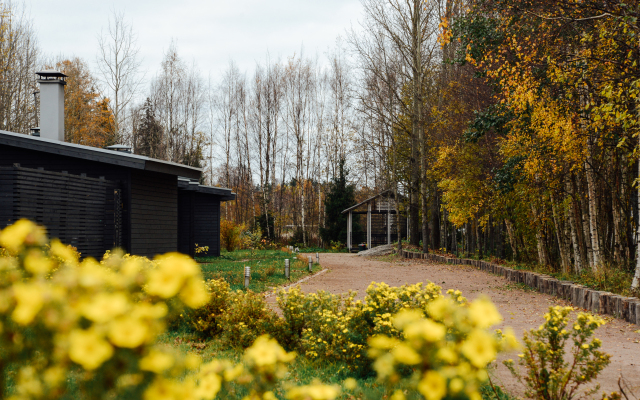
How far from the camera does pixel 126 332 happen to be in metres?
0.95

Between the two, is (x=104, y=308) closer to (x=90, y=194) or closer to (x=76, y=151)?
(x=90, y=194)

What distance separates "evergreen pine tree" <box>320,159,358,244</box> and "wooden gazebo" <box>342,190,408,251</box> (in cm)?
76

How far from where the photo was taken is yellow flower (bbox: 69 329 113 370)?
2.97 feet

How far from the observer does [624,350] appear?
17.2 feet

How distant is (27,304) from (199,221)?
19.6 metres

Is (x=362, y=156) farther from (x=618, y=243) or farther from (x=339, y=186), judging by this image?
(x=618, y=243)

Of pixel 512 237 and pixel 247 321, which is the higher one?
pixel 512 237

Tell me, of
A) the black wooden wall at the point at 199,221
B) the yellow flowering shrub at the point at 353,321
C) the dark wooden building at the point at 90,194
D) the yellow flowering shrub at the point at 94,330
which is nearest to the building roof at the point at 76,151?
the dark wooden building at the point at 90,194

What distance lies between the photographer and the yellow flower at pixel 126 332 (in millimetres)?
935

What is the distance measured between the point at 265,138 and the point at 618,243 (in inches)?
1047

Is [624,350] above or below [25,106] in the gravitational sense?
below

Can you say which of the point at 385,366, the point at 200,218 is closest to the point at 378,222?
the point at 200,218

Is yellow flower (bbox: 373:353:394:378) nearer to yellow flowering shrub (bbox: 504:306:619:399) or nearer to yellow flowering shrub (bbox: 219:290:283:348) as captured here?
yellow flowering shrub (bbox: 504:306:619:399)

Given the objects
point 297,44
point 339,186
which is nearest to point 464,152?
point 339,186
